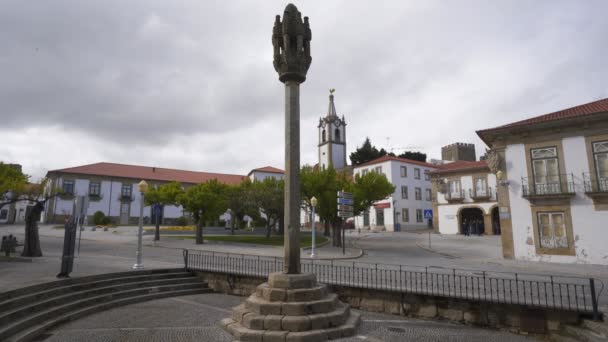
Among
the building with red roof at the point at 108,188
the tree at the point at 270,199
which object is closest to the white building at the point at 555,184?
the tree at the point at 270,199

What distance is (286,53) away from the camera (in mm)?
9211

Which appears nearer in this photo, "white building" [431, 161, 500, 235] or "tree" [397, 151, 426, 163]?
"white building" [431, 161, 500, 235]

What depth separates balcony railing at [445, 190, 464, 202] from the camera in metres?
38.9

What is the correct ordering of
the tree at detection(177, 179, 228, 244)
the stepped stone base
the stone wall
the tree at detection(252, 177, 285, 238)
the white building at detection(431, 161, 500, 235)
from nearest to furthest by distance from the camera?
the stepped stone base < the stone wall < the tree at detection(177, 179, 228, 244) < the tree at detection(252, 177, 285, 238) < the white building at detection(431, 161, 500, 235)

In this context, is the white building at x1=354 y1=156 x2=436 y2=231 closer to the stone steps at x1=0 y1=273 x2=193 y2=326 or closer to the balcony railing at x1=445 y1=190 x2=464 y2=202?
the balcony railing at x1=445 y1=190 x2=464 y2=202

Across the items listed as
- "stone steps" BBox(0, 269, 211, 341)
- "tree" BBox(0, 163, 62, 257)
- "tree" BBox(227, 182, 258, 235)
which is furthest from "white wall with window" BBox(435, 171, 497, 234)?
"tree" BBox(0, 163, 62, 257)

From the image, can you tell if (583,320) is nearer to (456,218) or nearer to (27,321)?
(27,321)

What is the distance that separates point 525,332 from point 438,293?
1.97 m

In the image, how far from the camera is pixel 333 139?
197 feet

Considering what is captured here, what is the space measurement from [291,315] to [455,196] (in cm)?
3580

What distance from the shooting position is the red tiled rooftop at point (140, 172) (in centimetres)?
5419

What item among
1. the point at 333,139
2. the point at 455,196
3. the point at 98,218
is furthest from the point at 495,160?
the point at 98,218

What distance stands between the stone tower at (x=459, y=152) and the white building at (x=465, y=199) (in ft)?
46.2

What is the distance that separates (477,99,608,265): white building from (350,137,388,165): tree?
1853 inches
